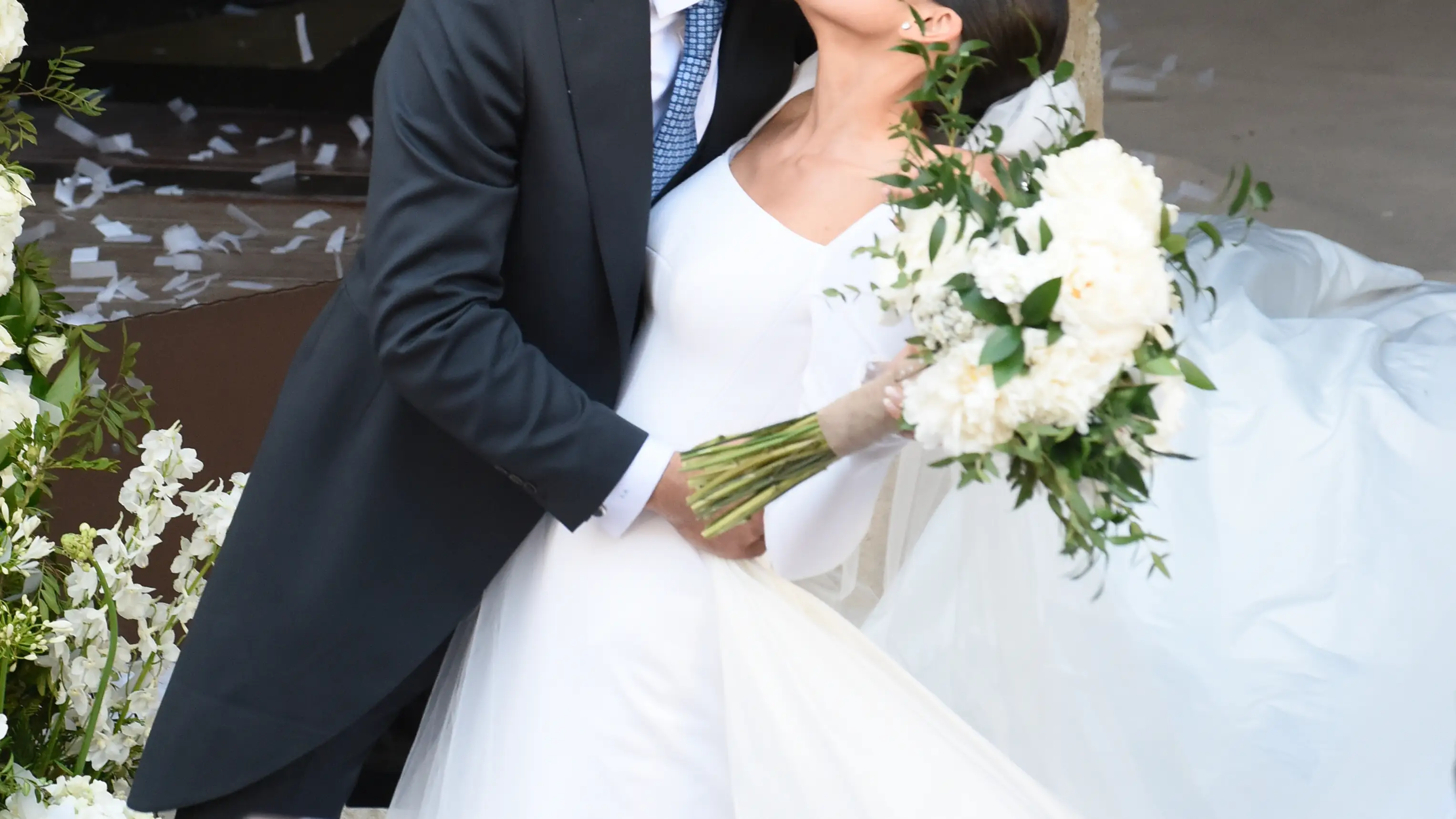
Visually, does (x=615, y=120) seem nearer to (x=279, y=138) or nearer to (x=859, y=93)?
(x=859, y=93)

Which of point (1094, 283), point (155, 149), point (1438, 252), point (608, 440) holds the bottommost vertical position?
point (155, 149)

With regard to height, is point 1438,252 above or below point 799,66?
below

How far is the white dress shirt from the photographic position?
4.66 ft

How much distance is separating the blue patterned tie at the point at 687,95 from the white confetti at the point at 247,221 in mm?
2703

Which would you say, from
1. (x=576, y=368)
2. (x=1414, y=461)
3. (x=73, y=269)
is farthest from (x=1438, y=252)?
(x=73, y=269)

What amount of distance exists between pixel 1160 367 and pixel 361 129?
417 cm

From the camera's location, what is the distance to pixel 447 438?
1501 millimetres

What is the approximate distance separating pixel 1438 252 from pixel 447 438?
3.31m

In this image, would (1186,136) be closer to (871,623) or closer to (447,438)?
(871,623)

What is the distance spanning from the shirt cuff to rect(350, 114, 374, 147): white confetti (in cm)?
352

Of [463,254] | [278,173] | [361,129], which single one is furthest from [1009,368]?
[361,129]

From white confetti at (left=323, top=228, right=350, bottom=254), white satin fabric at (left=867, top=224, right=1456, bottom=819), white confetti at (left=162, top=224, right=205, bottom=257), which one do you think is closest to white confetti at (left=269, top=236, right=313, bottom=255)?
white confetti at (left=323, top=228, right=350, bottom=254)

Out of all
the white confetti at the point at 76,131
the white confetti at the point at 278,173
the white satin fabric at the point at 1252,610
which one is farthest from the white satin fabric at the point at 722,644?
the white confetti at the point at 76,131

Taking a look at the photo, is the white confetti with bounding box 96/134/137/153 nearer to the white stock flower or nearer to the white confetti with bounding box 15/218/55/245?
the white confetti with bounding box 15/218/55/245
